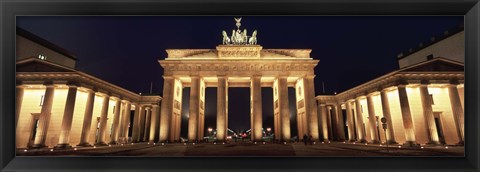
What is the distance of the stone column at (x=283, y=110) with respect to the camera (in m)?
34.4

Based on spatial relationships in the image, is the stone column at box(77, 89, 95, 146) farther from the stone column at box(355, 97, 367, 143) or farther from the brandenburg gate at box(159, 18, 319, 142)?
the stone column at box(355, 97, 367, 143)

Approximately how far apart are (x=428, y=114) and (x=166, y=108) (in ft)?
103

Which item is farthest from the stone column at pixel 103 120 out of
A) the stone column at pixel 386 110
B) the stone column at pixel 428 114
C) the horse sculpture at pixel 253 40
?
A: the stone column at pixel 428 114

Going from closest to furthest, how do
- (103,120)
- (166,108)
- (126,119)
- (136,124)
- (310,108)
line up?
1. (103,120)
2. (166,108)
3. (310,108)
4. (126,119)
5. (136,124)

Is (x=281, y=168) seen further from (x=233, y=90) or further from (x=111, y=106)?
(x=233, y=90)

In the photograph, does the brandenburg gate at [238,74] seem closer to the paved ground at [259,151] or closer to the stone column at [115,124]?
the stone column at [115,124]

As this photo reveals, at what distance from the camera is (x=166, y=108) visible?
114 ft

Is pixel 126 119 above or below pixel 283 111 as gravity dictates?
below

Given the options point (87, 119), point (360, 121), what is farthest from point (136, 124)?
point (360, 121)

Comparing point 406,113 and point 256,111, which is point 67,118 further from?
point 406,113

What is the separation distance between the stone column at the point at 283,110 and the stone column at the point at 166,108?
49.9 feet

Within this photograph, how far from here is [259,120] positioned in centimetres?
3478
